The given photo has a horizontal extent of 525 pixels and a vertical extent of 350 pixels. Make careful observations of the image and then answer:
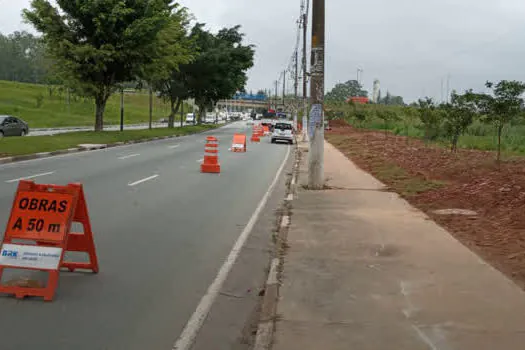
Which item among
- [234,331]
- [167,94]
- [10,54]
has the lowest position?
[234,331]

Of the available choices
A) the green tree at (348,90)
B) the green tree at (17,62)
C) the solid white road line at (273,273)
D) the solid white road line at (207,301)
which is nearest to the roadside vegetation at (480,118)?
the solid white road line at (207,301)

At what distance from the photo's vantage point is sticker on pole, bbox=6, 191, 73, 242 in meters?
6.12

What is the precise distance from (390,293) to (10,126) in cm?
3433

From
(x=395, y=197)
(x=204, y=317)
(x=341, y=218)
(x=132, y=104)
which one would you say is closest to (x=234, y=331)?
(x=204, y=317)

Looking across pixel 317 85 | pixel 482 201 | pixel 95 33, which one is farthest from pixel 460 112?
pixel 95 33

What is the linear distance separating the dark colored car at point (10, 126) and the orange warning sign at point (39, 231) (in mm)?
32024

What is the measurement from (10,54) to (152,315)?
150525 millimetres

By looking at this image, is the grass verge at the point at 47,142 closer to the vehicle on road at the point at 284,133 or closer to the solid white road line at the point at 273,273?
the vehicle on road at the point at 284,133

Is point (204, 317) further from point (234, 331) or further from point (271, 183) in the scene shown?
point (271, 183)

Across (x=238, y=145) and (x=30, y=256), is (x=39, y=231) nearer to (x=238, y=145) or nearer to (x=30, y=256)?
(x=30, y=256)

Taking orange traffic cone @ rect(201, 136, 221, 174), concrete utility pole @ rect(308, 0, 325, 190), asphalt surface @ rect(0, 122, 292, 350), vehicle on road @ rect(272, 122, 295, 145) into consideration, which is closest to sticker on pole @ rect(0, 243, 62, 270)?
asphalt surface @ rect(0, 122, 292, 350)

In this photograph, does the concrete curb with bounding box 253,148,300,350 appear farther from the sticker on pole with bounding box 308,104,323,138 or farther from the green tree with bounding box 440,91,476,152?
the green tree with bounding box 440,91,476,152

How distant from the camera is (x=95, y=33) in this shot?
34.8m

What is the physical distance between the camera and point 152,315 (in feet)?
18.9
